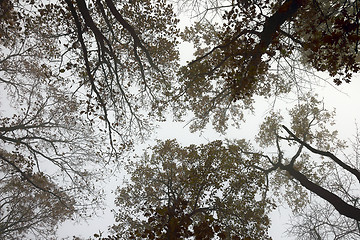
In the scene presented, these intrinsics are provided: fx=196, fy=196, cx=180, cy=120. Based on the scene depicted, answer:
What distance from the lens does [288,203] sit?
11.5 m

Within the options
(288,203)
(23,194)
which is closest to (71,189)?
(23,194)

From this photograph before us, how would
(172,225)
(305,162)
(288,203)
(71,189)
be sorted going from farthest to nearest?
(288,203)
(305,162)
(71,189)
(172,225)

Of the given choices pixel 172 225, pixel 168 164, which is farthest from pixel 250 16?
pixel 168 164

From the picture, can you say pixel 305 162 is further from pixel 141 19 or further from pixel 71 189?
pixel 71 189

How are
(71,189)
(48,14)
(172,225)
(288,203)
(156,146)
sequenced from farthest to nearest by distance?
(288,203) < (156,146) < (71,189) < (48,14) < (172,225)

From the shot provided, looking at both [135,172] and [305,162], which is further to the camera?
[305,162]

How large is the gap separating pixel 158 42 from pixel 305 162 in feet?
32.6

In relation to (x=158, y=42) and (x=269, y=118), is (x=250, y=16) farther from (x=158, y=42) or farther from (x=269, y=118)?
(x=269, y=118)

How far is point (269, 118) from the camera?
10.9 metres

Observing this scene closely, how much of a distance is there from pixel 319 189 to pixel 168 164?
5666mm

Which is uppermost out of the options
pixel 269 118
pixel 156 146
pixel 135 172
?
pixel 269 118

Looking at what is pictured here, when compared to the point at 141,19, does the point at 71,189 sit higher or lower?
lower

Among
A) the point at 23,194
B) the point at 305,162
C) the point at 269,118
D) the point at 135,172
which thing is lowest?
the point at 23,194

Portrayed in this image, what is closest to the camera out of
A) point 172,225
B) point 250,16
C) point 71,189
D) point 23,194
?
point 172,225
